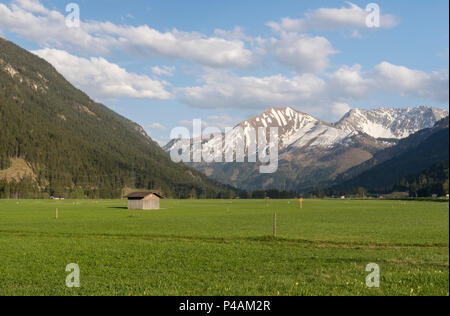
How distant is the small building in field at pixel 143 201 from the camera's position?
12691cm

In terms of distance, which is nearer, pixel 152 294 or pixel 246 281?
pixel 152 294

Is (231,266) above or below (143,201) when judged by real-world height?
above

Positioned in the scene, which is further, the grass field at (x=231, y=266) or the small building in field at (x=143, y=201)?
the small building in field at (x=143, y=201)

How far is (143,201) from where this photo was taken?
127 metres

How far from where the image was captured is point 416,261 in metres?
28.4

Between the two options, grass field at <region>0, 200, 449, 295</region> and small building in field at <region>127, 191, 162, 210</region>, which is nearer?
grass field at <region>0, 200, 449, 295</region>

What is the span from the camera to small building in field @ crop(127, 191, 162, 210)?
416 ft

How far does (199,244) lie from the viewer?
39.7 metres
